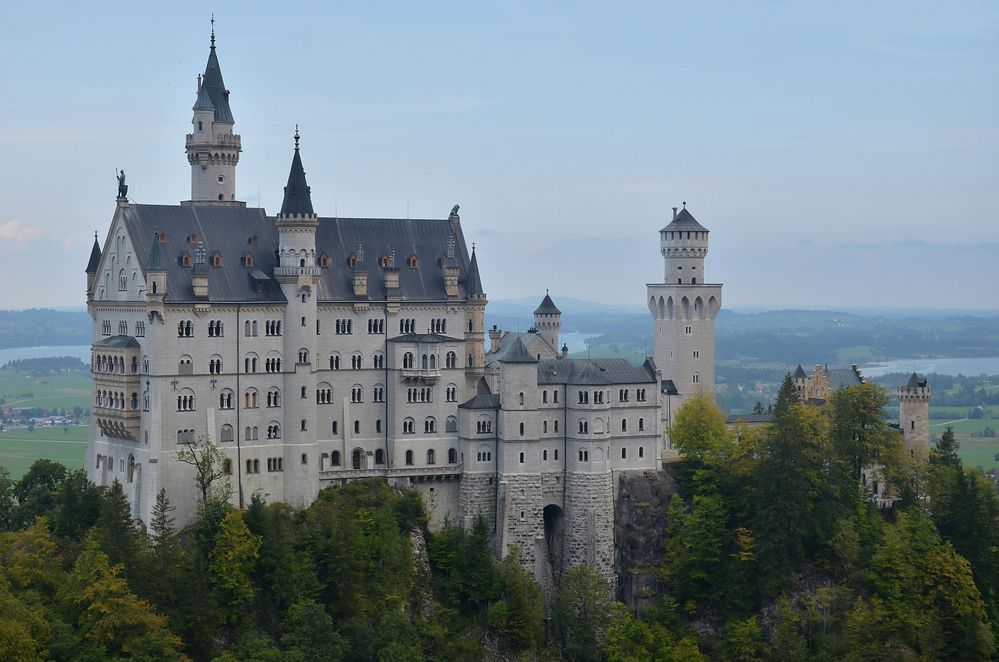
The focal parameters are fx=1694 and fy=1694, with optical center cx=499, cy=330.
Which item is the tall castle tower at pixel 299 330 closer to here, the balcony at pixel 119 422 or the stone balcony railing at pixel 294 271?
the stone balcony railing at pixel 294 271

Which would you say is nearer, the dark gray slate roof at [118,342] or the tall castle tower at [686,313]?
the dark gray slate roof at [118,342]

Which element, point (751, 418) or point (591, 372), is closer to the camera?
point (591, 372)

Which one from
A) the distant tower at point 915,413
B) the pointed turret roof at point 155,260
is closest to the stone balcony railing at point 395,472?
the pointed turret roof at point 155,260

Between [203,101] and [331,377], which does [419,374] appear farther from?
[203,101]

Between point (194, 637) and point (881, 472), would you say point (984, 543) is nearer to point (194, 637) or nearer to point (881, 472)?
point (881, 472)

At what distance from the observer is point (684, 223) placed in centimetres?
12988

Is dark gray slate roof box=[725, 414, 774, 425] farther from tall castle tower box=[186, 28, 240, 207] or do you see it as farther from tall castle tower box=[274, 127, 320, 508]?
tall castle tower box=[186, 28, 240, 207]

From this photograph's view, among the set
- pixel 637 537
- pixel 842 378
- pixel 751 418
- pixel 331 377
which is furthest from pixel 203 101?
pixel 842 378

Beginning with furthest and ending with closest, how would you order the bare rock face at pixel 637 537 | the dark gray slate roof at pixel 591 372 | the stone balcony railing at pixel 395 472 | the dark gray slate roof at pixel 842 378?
the dark gray slate roof at pixel 842 378 → the bare rock face at pixel 637 537 → the dark gray slate roof at pixel 591 372 → the stone balcony railing at pixel 395 472

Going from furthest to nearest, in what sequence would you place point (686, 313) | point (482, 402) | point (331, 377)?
point (686, 313)
point (482, 402)
point (331, 377)

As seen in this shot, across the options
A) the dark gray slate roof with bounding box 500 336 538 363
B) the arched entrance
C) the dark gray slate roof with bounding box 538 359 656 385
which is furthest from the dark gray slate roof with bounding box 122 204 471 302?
the arched entrance

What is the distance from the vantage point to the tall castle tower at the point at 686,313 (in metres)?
129

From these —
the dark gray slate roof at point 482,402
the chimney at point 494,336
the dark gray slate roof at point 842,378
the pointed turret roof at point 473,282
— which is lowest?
the dark gray slate roof at point 482,402

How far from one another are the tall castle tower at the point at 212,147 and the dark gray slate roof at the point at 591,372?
2398 cm
